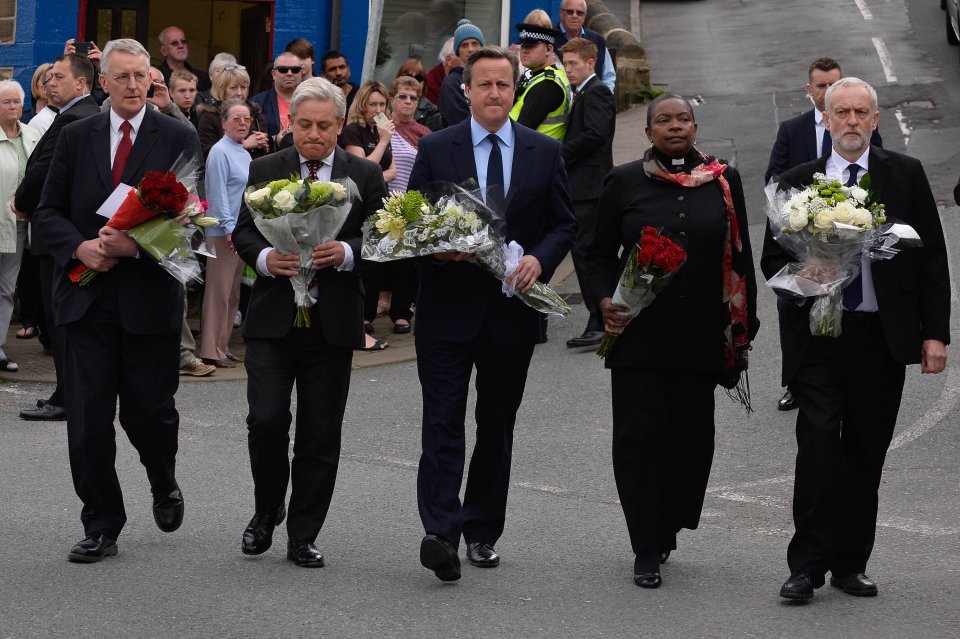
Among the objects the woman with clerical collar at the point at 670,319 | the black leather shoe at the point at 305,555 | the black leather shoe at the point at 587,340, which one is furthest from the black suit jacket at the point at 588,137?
the black leather shoe at the point at 305,555

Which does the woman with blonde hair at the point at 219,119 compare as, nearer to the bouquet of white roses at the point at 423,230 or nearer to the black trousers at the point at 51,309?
the black trousers at the point at 51,309

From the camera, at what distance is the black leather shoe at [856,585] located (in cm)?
664

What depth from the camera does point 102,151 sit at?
7.08 meters

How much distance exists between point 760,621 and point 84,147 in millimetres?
3697

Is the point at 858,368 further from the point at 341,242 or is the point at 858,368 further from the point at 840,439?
the point at 341,242

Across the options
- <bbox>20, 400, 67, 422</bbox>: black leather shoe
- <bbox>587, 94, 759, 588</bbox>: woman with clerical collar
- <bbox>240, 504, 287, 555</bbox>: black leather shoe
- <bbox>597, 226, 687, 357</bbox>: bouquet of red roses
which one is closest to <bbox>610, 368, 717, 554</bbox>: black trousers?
<bbox>587, 94, 759, 588</bbox>: woman with clerical collar

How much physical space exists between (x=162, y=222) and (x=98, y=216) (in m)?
0.40

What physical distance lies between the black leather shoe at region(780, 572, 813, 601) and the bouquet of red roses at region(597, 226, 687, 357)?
1.32 meters

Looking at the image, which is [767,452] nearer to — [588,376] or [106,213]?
[588,376]

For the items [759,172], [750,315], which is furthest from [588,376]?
[759,172]

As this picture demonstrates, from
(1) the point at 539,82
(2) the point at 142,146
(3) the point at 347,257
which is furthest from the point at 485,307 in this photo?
(1) the point at 539,82

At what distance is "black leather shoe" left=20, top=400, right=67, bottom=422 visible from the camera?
10273 millimetres

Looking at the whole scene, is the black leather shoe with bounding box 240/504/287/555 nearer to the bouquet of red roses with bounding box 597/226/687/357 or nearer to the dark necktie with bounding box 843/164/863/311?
the bouquet of red roses with bounding box 597/226/687/357

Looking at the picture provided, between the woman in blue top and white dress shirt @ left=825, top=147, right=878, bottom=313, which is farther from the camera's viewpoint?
the woman in blue top
